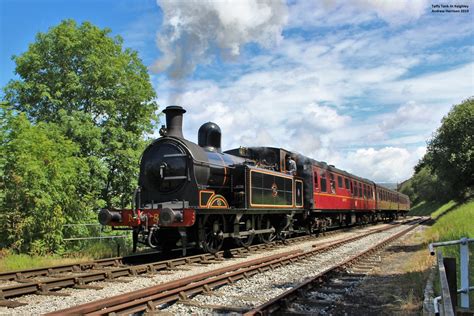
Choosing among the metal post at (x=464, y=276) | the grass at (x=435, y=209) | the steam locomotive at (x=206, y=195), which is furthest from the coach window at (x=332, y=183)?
the grass at (x=435, y=209)

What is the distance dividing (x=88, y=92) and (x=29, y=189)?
7.41 metres

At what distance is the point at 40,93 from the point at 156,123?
4887 mm

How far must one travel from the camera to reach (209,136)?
510 inches

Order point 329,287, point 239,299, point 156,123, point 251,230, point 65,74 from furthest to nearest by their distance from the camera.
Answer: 1. point 156,123
2. point 65,74
3. point 251,230
4. point 329,287
5. point 239,299

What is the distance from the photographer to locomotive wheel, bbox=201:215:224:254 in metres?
11.5

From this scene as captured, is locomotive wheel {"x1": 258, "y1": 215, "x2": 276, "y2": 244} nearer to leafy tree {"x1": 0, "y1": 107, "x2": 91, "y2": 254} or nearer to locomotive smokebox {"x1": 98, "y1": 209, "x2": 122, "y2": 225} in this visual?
locomotive smokebox {"x1": 98, "y1": 209, "x2": 122, "y2": 225}

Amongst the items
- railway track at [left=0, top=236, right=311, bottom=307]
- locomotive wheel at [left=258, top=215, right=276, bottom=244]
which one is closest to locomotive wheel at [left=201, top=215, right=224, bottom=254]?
railway track at [left=0, top=236, right=311, bottom=307]

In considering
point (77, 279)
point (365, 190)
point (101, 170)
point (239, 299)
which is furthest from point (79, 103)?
point (365, 190)

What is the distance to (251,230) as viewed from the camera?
13.1m

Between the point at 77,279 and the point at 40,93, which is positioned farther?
the point at 40,93

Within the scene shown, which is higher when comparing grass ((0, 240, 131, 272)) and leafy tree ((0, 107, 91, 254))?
leafy tree ((0, 107, 91, 254))

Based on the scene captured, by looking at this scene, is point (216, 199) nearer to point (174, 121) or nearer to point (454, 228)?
point (174, 121)

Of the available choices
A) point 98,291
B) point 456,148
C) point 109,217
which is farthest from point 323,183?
point 456,148

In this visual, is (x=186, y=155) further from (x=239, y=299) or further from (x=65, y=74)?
(x=65, y=74)
